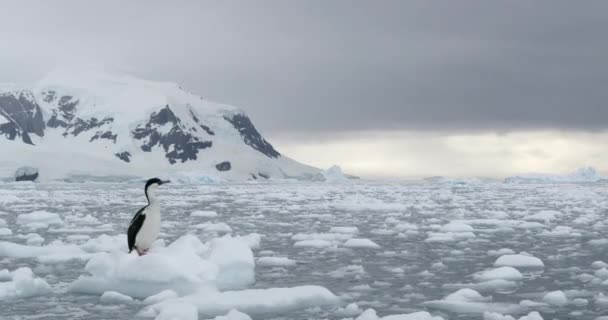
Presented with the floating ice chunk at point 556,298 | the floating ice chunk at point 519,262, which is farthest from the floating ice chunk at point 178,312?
the floating ice chunk at point 519,262

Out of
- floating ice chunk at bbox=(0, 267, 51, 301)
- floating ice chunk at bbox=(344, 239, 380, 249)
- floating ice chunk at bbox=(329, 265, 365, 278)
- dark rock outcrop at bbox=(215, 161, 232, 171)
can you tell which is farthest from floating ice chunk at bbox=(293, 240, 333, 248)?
dark rock outcrop at bbox=(215, 161, 232, 171)

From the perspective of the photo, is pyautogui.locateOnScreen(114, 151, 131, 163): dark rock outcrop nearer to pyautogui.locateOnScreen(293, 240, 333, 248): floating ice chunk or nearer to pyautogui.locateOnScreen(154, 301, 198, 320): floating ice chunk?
pyautogui.locateOnScreen(293, 240, 333, 248): floating ice chunk

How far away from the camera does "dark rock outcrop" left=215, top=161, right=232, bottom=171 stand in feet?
618

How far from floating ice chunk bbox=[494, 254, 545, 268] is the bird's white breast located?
5.52 meters

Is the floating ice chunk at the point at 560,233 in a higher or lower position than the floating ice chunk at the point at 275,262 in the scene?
higher

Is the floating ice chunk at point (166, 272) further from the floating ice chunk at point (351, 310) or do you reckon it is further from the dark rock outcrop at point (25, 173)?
the dark rock outcrop at point (25, 173)

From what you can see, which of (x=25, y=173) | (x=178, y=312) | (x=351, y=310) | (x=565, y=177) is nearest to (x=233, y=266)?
(x=351, y=310)

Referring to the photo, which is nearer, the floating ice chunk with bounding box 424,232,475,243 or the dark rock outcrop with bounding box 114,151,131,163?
the floating ice chunk with bounding box 424,232,475,243

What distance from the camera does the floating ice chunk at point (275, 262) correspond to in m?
11.5

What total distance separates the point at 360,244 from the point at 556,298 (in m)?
6.48

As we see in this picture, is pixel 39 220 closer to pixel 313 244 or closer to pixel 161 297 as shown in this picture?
pixel 313 244

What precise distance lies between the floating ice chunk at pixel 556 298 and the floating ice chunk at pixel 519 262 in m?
2.96

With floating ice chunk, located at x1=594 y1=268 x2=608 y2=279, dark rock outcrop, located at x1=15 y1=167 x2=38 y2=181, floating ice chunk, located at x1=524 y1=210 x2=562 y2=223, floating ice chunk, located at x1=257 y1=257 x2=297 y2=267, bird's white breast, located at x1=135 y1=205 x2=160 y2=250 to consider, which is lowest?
floating ice chunk, located at x1=257 y1=257 x2=297 y2=267

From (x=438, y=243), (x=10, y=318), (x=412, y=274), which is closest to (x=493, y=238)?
(x=438, y=243)
